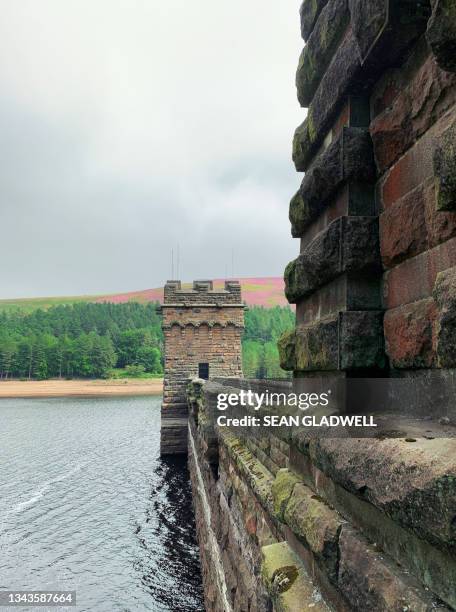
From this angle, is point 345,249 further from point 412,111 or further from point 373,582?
point 373,582

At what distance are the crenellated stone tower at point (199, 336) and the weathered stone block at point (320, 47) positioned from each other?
19.8m

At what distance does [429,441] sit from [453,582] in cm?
37

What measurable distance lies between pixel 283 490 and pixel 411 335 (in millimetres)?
1348

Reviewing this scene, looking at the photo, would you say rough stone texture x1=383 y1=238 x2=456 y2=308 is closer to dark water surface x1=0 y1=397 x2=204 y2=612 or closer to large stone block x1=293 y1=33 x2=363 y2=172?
large stone block x1=293 y1=33 x2=363 y2=172

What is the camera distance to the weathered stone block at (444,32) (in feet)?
3.95

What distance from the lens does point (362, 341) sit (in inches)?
78.4

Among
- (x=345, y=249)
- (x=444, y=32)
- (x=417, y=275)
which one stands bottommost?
(x=417, y=275)

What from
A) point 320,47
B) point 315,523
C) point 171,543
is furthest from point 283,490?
point 171,543

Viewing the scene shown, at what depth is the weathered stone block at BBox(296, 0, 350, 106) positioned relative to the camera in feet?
7.30

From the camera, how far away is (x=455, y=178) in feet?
4.06

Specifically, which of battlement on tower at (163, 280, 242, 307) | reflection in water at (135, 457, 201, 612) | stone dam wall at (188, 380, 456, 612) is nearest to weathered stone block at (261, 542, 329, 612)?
stone dam wall at (188, 380, 456, 612)

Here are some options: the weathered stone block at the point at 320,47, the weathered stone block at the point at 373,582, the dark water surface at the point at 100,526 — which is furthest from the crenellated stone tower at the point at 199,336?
the weathered stone block at the point at 373,582

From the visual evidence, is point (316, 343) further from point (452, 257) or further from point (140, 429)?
point (140, 429)

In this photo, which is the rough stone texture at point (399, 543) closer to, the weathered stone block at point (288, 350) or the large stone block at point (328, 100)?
the weathered stone block at point (288, 350)
